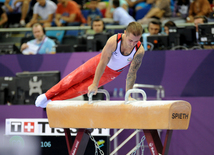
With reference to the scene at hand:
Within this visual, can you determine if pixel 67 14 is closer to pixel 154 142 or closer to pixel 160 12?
pixel 160 12

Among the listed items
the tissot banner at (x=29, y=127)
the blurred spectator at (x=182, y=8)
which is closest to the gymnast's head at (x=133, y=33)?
the tissot banner at (x=29, y=127)

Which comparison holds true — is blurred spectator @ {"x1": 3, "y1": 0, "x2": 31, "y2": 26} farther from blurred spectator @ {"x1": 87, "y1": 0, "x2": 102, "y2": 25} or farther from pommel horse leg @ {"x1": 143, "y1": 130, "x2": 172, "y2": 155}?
pommel horse leg @ {"x1": 143, "y1": 130, "x2": 172, "y2": 155}

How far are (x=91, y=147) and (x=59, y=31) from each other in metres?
4.12

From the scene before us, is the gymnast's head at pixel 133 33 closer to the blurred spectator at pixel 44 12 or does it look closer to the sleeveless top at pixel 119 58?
the sleeveless top at pixel 119 58

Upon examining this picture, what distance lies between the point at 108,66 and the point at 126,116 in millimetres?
946

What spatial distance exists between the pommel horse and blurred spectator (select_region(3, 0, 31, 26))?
6.25 m

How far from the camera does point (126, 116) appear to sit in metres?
2.91

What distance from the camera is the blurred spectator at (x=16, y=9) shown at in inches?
345

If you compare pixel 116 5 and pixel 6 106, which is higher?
pixel 116 5

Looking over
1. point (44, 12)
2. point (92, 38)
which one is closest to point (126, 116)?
point (92, 38)

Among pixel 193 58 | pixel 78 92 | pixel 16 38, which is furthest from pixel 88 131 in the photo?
pixel 16 38

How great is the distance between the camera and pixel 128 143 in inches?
→ 194

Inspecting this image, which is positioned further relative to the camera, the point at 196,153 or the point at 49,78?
the point at 49,78

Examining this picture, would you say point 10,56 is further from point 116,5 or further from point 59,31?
point 116,5
